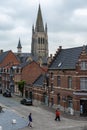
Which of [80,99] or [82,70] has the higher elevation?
[82,70]

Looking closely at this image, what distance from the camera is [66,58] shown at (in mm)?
54281

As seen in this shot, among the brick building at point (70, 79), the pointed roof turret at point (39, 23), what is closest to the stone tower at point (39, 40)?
the pointed roof turret at point (39, 23)

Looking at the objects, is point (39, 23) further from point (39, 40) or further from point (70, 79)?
point (70, 79)

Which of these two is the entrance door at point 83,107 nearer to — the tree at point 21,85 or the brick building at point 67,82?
the brick building at point 67,82

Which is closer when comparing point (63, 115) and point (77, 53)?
point (63, 115)

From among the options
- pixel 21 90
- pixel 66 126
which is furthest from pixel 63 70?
pixel 21 90

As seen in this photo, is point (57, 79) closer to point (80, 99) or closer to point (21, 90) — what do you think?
point (80, 99)

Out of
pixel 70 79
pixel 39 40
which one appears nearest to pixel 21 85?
pixel 70 79

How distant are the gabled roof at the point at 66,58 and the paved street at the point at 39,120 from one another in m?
7.96

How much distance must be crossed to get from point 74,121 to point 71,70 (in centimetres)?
965

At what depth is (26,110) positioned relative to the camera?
167 feet

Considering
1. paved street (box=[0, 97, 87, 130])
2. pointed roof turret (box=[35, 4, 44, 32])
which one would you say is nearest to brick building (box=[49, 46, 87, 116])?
paved street (box=[0, 97, 87, 130])

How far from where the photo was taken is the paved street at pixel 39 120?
3772 cm

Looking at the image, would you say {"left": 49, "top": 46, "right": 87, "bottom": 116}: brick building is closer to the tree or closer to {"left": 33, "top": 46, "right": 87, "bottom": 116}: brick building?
{"left": 33, "top": 46, "right": 87, "bottom": 116}: brick building
